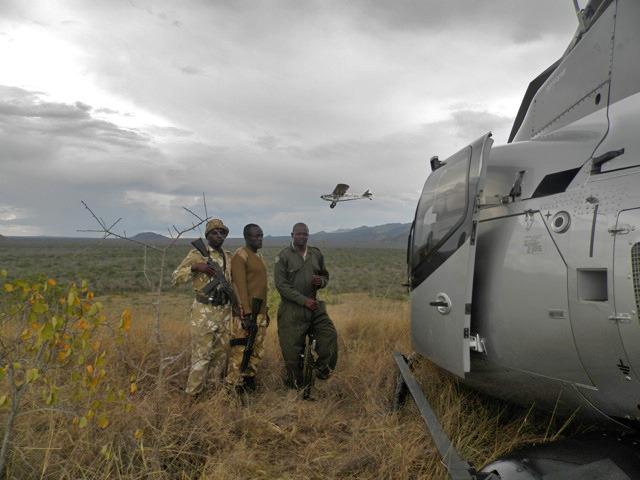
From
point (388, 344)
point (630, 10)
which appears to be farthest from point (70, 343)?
point (388, 344)

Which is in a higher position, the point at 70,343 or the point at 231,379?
the point at 70,343

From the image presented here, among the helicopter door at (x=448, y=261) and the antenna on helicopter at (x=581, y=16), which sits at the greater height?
the antenna on helicopter at (x=581, y=16)

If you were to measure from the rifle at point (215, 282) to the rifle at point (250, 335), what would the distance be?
24 cm

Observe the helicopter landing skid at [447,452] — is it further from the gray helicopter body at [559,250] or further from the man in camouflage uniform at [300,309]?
the man in camouflage uniform at [300,309]

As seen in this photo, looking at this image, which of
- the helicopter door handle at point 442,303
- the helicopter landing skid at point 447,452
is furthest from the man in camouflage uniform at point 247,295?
the helicopter door handle at point 442,303

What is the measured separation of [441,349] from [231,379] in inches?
101

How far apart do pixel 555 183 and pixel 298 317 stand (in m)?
3.17

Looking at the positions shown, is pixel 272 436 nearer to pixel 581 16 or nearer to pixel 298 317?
pixel 298 317

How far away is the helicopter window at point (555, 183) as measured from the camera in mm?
2702

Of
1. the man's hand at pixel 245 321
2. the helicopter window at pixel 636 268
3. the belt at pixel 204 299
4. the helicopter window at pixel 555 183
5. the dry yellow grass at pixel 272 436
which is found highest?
the helicopter window at pixel 555 183

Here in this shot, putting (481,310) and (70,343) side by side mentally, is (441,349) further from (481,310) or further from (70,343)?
(70,343)

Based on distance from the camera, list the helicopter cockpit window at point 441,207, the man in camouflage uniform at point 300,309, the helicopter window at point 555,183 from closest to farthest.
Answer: the helicopter window at point 555,183
the helicopter cockpit window at point 441,207
the man in camouflage uniform at point 300,309

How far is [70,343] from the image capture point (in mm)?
2908

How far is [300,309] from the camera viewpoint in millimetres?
5211
